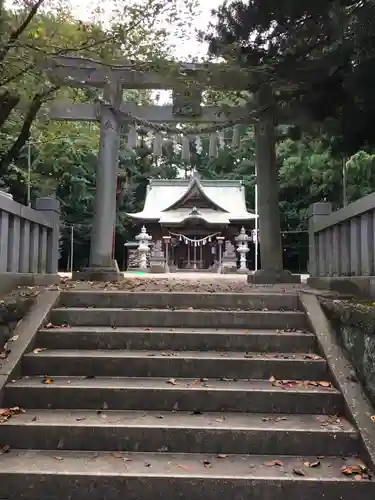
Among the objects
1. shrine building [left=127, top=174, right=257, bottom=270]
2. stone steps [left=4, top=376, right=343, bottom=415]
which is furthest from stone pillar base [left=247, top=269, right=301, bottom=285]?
shrine building [left=127, top=174, right=257, bottom=270]

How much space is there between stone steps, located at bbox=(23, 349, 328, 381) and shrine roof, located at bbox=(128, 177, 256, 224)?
62.1 feet

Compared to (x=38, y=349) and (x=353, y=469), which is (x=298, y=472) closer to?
(x=353, y=469)

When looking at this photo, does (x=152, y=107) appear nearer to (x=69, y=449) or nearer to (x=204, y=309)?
(x=204, y=309)

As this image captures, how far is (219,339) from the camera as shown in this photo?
12.3 feet

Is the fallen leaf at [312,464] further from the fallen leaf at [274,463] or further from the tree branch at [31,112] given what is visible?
the tree branch at [31,112]

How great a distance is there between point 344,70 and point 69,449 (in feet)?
13.7

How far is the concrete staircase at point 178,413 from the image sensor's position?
8.06 ft

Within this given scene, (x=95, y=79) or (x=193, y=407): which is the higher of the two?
(x=95, y=79)

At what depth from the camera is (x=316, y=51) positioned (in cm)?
498

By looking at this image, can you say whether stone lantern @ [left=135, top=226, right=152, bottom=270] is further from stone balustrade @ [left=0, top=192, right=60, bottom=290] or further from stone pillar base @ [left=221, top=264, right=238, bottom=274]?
stone balustrade @ [left=0, top=192, right=60, bottom=290]

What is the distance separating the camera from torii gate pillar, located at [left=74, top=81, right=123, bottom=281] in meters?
7.50

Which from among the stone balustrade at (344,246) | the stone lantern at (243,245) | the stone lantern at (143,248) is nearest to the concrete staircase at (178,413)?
the stone balustrade at (344,246)

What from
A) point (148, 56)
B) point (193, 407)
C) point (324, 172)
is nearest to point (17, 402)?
point (193, 407)

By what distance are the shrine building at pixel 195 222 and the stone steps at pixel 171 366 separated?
745 inches
